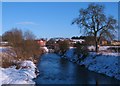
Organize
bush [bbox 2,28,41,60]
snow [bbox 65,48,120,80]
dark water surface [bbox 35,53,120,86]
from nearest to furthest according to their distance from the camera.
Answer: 1. dark water surface [bbox 35,53,120,86]
2. snow [bbox 65,48,120,80]
3. bush [bbox 2,28,41,60]

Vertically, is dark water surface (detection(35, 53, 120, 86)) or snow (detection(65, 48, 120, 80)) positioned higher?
snow (detection(65, 48, 120, 80))

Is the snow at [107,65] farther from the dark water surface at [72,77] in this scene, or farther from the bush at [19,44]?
the bush at [19,44]

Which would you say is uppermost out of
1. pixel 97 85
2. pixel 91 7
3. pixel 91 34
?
pixel 91 7

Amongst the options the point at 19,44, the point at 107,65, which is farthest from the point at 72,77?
the point at 19,44

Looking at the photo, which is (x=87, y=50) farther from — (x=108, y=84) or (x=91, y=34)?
(x=108, y=84)

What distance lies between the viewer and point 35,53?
163 feet

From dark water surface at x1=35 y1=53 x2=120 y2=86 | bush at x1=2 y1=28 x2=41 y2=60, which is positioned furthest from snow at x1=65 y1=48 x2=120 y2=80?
bush at x1=2 y1=28 x2=41 y2=60

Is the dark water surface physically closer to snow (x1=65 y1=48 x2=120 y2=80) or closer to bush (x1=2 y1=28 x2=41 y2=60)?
snow (x1=65 y1=48 x2=120 y2=80)

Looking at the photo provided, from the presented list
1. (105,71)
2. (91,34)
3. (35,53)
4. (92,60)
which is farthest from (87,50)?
(105,71)

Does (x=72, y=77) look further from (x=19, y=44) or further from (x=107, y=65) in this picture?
(x=19, y=44)

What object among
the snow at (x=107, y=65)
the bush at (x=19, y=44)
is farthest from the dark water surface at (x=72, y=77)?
the bush at (x=19, y=44)

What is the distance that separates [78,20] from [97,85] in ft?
71.5

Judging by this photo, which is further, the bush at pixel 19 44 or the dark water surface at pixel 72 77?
the bush at pixel 19 44

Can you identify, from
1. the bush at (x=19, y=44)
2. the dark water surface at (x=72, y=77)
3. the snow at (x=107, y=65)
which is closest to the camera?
the dark water surface at (x=72, y=77)
